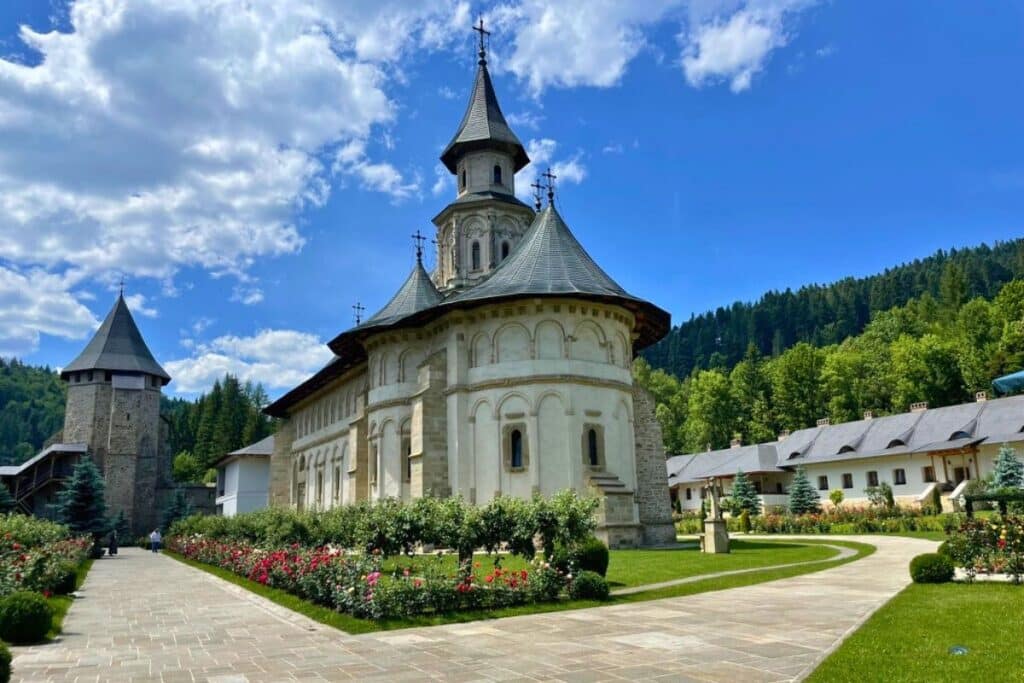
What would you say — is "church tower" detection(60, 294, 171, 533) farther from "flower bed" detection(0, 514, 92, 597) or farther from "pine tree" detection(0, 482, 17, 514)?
"flower bed" detection(0, 514, 92, 597)

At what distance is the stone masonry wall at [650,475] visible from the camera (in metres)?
27.8

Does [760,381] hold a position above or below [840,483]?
above

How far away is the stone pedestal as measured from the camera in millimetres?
22562

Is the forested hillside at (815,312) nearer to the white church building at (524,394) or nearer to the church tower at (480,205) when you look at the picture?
Result: the church tower at (480,205)

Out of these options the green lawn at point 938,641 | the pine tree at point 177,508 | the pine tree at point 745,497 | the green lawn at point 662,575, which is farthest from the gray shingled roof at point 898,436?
the pine tree at point 177,508

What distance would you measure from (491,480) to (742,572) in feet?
35.7

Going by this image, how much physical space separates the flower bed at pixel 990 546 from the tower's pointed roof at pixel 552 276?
14.3 meters

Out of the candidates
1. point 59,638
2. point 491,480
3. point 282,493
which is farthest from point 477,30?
point 59,638

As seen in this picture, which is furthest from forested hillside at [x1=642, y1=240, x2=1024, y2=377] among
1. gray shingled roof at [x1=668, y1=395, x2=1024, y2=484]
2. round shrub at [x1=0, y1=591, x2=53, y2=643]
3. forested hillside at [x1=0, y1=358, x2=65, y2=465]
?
forested hillside at [x1=0, y1=358, x2=65, y2=465]

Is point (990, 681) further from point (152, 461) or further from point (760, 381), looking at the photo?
point (760, 381)

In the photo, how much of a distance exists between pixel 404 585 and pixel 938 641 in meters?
7.37

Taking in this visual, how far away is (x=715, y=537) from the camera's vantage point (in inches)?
891

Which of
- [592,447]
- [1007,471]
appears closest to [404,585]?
[592,447]

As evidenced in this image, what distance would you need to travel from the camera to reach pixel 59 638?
35.4 ft
